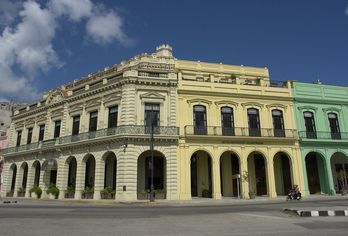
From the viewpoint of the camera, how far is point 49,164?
30562 millimetres

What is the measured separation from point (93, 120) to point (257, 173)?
16355 mm

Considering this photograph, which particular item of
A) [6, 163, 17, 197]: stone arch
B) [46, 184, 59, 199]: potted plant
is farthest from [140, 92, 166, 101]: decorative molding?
[6, 163, 17, 197]: stone arch

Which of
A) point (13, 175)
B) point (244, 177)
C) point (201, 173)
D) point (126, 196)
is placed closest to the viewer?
point (126, 196)

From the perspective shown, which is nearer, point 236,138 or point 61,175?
point 236,138

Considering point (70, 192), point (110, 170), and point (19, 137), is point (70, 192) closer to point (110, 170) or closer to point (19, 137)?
point (110, 170)

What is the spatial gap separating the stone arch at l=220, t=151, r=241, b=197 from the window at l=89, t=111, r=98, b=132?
12088 mm

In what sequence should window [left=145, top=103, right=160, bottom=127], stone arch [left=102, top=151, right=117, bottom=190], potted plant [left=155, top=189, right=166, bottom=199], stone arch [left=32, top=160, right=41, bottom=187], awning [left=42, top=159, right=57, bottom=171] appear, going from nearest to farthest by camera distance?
potted plant [left=155, top=189, right=166, bottom=199] < window [left=145, top=103, right=160, bottom=127] < stone arch [left=102, top=151, right=117, bottom=190] < awning [left=42, top=159, right=57, bottom=171] < stone arch [left=32, top=160, right=41, bottom=187]

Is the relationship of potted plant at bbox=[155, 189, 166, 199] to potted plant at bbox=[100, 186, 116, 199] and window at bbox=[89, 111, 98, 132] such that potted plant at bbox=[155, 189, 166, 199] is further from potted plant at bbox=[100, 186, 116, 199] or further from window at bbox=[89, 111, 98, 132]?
window at bbox=[89, 111, 98, 132]

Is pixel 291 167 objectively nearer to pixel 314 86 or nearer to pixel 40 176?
Result: pixel 314 86

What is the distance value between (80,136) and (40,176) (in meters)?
6.95

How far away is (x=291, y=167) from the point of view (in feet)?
96.7

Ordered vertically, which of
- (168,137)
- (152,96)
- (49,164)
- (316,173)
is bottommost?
(316,173)

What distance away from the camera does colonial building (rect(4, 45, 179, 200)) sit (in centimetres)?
2608

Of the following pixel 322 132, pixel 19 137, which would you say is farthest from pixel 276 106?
pixel 19 137
